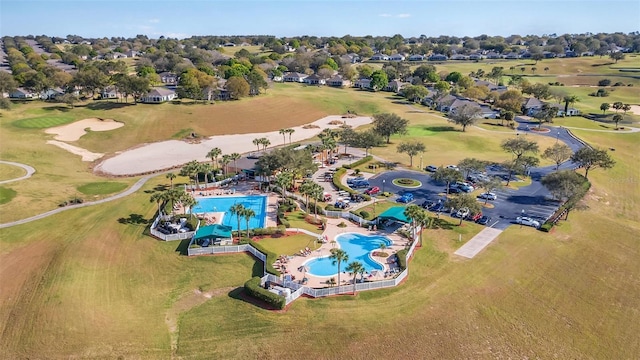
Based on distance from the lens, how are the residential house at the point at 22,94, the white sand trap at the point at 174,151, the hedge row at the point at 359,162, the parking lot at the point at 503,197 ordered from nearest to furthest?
the parking lot at the point at 503,197, the hedge row at the point at 359,162, the white sand trap at the point at 174,151, the residential house at the point at 22,94

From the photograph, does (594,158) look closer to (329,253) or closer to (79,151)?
(329,253)

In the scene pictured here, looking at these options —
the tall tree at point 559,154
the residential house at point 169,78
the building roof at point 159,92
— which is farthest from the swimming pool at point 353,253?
the residential house at point 169,78

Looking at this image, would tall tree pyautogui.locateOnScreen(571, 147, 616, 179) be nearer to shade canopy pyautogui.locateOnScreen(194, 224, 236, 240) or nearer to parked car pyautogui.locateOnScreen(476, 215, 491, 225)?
parked car pyautogui.locateOnScreen(476, 215, 491, 225)

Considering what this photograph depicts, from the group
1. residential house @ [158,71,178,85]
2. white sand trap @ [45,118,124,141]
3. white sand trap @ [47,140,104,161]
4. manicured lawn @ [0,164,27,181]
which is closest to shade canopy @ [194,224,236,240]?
manicured lawn @ [0,164,27,181]

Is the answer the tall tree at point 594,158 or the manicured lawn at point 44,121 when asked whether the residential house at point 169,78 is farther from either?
the tall tree at point 594,158

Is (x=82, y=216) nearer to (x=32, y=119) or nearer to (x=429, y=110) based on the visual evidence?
(x=32, y=119)
